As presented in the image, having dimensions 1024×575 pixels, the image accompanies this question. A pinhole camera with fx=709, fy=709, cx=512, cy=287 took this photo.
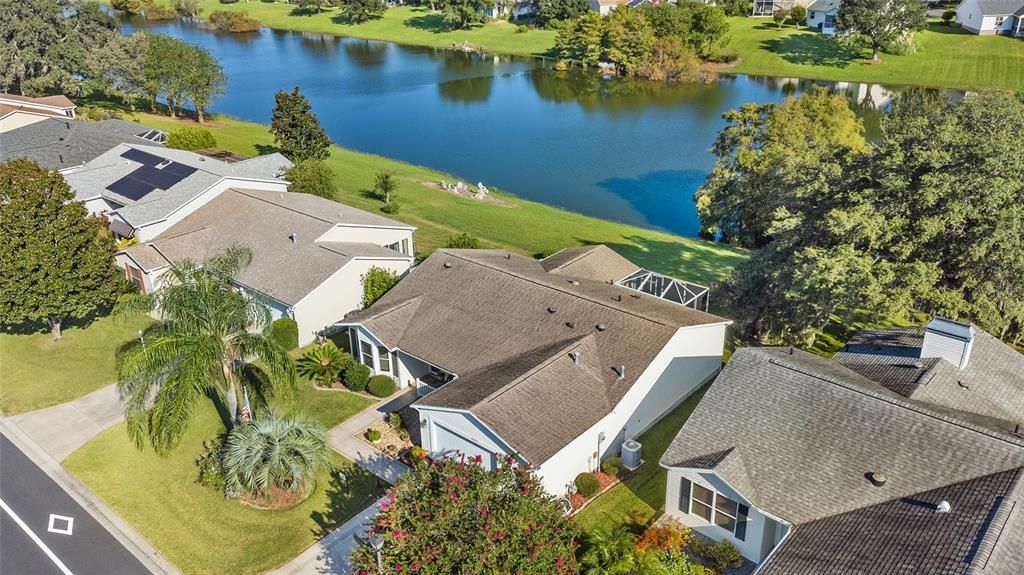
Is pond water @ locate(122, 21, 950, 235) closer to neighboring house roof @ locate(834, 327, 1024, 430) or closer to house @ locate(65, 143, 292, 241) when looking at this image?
house @ locate(65, 143, 292, 241)

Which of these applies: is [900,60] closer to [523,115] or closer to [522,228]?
[523,115]

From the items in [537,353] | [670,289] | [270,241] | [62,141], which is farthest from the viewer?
[62,141]

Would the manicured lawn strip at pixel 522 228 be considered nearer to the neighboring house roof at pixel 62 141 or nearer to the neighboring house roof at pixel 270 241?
the neighboring house roof at pixel 270 241

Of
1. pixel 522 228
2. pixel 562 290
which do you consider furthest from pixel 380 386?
pixel 522 228

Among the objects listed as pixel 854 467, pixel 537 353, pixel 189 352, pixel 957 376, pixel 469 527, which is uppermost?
pixel 189 352

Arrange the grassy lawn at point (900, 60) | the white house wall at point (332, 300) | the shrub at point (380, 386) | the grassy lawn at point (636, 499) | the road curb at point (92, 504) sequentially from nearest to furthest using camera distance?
1. the road curb at point (92, 504)
2. the grassy lawn at point (636, 499)
3. the shrub at point (380, 386)
4. the white house wall at point (332, 300)
5. the grassy lawn at point (900, 60)

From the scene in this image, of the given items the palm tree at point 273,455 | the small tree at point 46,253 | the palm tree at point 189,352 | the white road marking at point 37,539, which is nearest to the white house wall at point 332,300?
the palm tree at point 189,352
